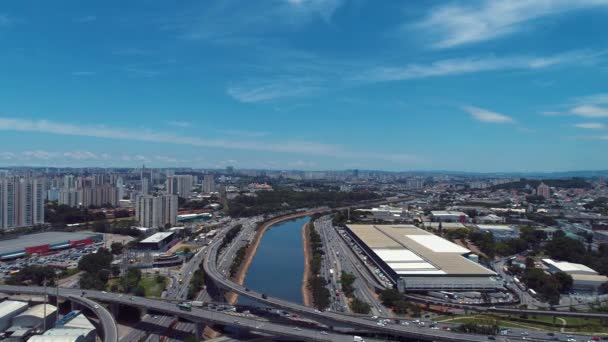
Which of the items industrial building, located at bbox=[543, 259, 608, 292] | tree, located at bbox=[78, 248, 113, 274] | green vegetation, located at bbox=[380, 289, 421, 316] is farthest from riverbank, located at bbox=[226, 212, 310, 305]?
industrial building, located at bbox=[543, 259, 608, 292]

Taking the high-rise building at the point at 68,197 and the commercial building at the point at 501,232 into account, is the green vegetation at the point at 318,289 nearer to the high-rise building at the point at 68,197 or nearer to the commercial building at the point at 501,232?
the commercial building at the point at 501,232

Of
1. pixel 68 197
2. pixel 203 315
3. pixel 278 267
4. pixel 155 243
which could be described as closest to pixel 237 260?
pixel 278 267

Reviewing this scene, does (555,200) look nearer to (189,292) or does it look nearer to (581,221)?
(581,221)

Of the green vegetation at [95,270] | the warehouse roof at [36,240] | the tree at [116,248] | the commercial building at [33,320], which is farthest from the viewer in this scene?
the tree at [116,248]

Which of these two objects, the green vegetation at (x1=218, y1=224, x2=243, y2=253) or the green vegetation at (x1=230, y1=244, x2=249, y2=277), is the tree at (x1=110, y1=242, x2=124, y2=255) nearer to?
the green vegetation at (x1=218, y1=224, x2=243, y2=253)

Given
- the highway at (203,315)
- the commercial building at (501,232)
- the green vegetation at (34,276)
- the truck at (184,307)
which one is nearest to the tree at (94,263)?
the green vegetation at (34,276)

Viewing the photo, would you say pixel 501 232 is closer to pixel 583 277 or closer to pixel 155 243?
pixel 583 277
